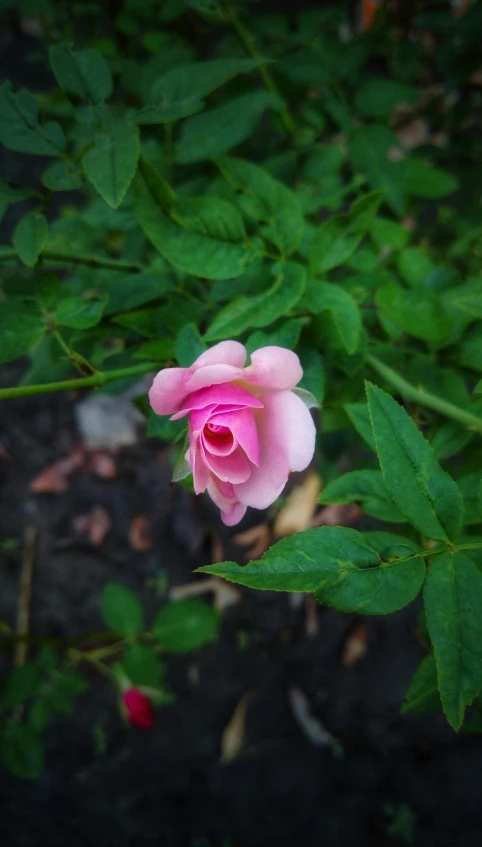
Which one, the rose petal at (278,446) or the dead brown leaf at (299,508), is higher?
the rose petal at (278,446)

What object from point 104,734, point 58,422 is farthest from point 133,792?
point 58,422

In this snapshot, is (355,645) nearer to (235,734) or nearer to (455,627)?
(235,734)

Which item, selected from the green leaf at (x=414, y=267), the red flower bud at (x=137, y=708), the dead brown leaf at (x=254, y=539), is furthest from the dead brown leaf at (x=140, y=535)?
the green leaf at (x=414, y=267)

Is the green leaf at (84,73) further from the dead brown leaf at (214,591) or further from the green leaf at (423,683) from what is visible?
the dead brown leaf at (214,591)

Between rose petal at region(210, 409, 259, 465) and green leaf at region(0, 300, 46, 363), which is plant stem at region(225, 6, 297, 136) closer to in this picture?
green leaf at region(0, 300, 46, 363)

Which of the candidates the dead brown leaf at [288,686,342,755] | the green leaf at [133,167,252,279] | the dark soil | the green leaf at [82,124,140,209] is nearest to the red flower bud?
the dark soil

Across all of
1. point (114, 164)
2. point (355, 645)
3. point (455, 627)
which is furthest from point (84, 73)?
point (355, 645)

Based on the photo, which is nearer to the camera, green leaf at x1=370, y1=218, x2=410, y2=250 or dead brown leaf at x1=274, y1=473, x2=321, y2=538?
green leaf at x1=370, y1=218, x2=410, y2=250
